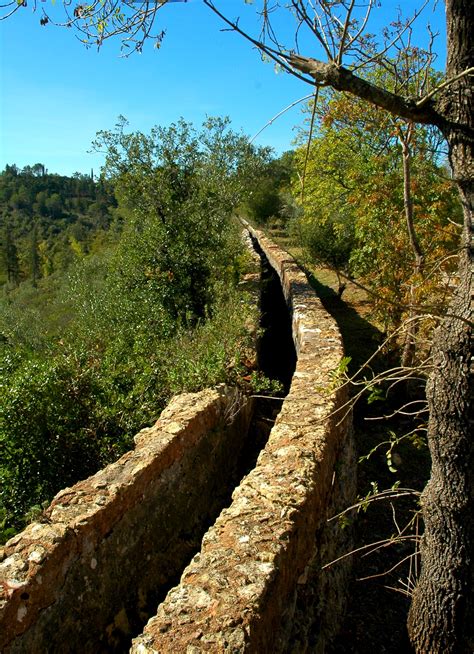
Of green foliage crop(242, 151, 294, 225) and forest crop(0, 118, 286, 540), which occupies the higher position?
green foliage crop(242, 151, 294, 225)

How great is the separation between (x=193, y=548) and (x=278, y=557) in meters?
1.91

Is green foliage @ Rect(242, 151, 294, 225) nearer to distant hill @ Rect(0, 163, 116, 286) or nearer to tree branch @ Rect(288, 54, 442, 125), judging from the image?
distant hill @ Rect(0, 163, 116, 286)

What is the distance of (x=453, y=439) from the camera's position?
3240mm

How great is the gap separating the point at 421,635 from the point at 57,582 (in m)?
2.98

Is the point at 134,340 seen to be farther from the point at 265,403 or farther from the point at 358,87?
the point at 358,87

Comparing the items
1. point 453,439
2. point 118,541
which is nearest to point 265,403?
point 118,541

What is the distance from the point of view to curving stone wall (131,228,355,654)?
8.21ft

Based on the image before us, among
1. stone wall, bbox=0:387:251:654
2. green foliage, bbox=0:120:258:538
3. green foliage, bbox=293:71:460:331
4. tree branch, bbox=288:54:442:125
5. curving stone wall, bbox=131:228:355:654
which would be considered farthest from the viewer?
green foliage, bbox=293:71:460:331

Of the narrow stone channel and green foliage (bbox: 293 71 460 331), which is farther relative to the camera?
green foliage (bbox: 293 71 460 331)

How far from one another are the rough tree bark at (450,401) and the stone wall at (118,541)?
7.49 ft

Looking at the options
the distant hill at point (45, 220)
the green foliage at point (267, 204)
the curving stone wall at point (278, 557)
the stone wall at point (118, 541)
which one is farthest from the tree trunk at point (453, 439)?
the distant hill at point (45, 220)

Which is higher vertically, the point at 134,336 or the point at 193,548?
the point at 134,336

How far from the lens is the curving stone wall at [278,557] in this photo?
250 centimetres

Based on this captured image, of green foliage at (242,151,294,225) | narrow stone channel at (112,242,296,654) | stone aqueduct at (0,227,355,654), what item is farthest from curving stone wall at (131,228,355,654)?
green foliage at (242,151,294,225)
